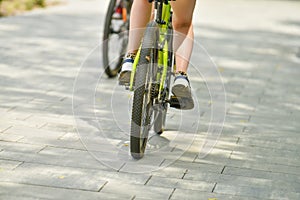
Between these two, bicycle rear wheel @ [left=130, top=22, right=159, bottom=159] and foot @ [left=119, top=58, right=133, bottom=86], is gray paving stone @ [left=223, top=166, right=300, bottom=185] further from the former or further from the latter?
foot @ [left=119, top=58, right=133, bottom=86]

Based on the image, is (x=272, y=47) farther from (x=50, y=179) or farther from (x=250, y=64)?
(x=50, y=179)

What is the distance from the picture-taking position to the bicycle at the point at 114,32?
8.19 metres

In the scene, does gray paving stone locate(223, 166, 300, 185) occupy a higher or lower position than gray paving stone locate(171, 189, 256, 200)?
lower

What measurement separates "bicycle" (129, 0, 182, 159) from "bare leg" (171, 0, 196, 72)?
0.20 feet

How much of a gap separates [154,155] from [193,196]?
97cm

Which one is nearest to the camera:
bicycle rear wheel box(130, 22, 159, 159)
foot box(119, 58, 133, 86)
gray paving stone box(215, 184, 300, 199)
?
gray paving stone box(215, 184, 300, 199)

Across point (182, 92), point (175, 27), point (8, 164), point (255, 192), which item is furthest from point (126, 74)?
point (255, 192)

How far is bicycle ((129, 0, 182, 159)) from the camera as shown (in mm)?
5109

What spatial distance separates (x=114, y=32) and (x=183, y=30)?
276 centimetres

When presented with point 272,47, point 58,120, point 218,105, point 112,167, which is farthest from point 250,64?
point 112,167

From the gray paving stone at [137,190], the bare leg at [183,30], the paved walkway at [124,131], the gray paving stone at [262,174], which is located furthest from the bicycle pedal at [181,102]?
the gray paving stone at [137,190]

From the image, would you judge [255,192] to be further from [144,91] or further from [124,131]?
[124,131]

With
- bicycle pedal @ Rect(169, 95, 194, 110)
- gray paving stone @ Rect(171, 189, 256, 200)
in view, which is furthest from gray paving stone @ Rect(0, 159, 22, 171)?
bicycle pedal @ Rect(169, 95, 194, 110)

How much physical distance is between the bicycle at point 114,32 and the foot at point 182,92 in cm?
271
